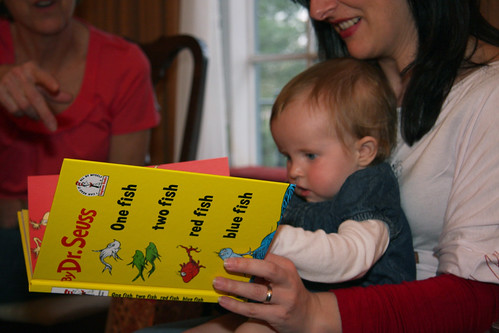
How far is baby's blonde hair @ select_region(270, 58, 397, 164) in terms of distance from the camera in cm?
102

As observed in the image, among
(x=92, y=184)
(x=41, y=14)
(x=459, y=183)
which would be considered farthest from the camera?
(x=41, y=14)

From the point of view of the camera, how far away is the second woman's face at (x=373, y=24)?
102cm

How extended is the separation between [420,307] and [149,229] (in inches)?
16.8

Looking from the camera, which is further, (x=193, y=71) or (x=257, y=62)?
(x=257, y=62)

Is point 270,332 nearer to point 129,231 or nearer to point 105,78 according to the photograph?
point 129,231

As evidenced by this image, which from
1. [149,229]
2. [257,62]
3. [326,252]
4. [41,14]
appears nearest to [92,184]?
[149,229]

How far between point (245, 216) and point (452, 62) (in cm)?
53

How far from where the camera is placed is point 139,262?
0.71 meters

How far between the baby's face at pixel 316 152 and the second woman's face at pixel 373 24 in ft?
0.56

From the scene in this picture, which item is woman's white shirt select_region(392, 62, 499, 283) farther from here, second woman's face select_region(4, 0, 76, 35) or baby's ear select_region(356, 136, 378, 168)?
second woman's face select_region(4, 0, 76, 35)

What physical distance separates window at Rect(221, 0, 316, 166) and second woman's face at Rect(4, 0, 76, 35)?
2.22 metres

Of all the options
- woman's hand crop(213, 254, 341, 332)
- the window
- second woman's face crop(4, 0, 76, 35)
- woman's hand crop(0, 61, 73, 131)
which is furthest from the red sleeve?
the window

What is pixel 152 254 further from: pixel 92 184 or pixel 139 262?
pixel 92 184

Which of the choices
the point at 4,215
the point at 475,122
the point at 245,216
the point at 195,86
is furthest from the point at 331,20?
the point at 4,215
